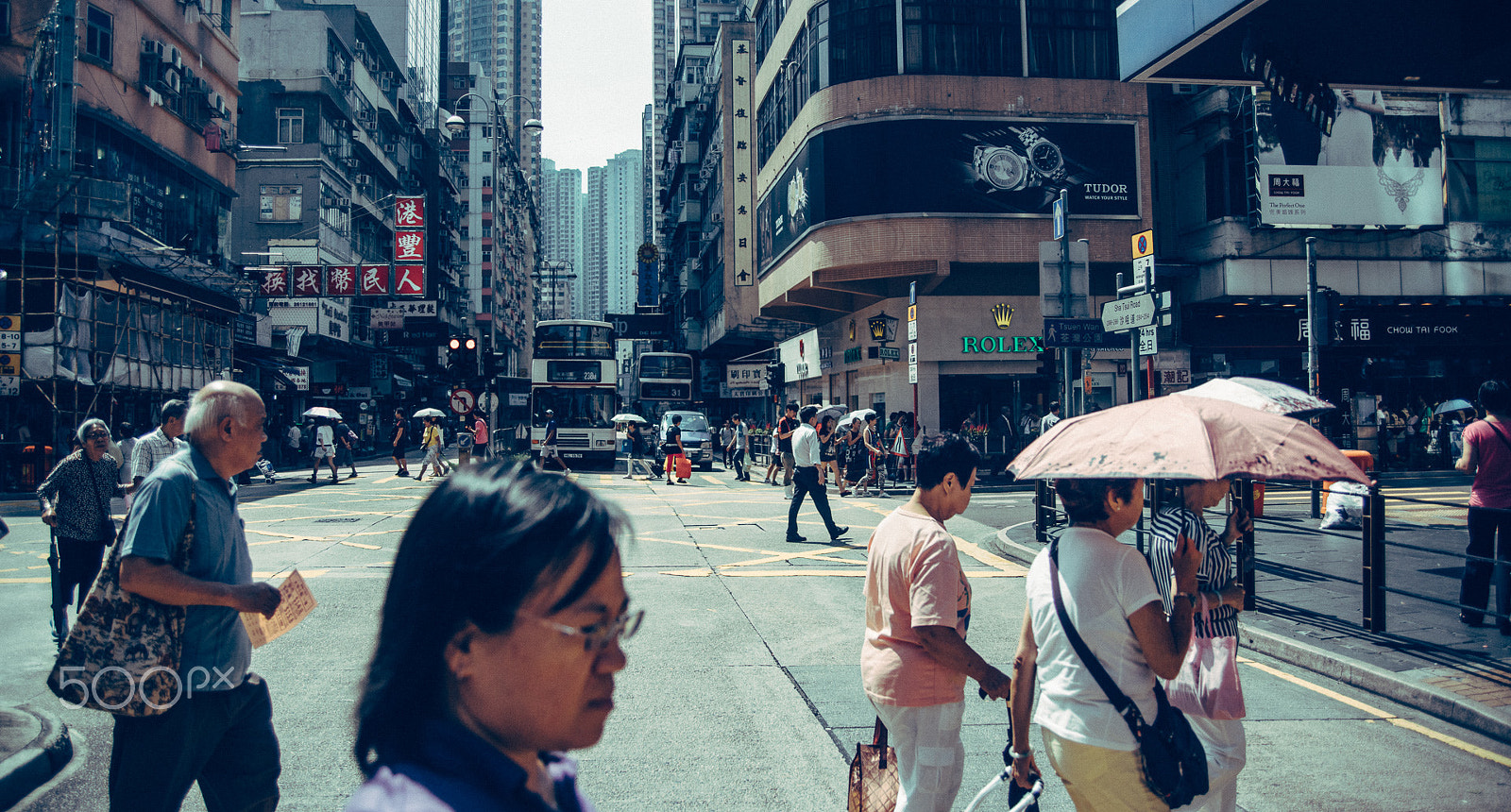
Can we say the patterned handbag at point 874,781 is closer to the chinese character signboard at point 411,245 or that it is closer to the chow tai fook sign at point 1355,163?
the chow tai fook sign at point 1355,163

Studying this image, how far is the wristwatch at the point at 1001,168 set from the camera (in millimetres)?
25391

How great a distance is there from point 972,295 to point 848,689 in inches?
886

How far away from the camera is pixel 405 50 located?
6725 cm

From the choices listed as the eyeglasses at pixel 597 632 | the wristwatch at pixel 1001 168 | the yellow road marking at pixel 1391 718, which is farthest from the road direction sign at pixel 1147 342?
the wristwatch at pixel 1001 168

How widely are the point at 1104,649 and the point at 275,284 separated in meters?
31.1

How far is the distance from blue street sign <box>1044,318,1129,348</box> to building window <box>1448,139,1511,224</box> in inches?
810

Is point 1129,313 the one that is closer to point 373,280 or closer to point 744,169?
point 373,280

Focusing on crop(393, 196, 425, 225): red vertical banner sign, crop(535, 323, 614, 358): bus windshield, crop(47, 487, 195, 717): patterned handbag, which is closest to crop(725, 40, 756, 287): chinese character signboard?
crop(535, 323, 614, 358): bus windshield

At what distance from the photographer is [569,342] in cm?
2922

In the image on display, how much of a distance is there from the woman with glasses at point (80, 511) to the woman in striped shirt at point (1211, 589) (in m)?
6.48

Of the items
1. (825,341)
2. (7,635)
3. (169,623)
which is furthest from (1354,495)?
(825,341)

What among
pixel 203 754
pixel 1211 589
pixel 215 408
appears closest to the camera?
pixel 203 754

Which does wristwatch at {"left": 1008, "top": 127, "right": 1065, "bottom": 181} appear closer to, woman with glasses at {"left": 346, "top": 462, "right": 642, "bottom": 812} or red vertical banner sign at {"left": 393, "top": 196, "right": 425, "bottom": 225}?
red vertical banner sign at {"left": 393, "top": 196, "right": 425, "bottom": 225}

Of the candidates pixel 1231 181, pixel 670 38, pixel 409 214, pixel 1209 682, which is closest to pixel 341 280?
pixel 409 214
